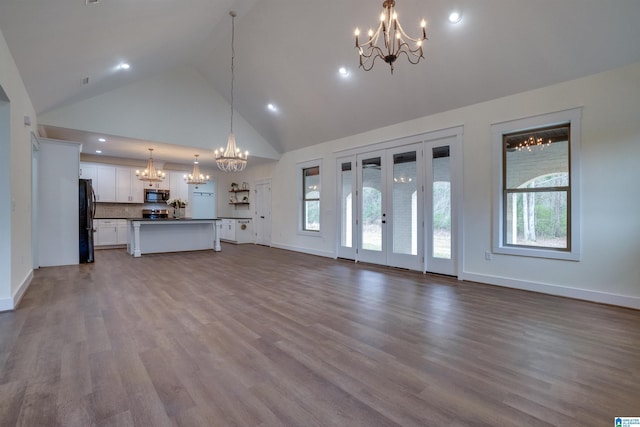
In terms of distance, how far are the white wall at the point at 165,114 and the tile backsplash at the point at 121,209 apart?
12.2 feet

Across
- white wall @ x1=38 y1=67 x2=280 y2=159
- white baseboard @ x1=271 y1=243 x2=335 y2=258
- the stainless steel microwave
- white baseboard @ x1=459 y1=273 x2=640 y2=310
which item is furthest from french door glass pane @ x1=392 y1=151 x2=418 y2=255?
the stainless steel microwave

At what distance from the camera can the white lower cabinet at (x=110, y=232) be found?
334 inches

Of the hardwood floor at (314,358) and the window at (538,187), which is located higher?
the window at (538,187)

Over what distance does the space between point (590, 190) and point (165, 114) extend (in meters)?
8.10

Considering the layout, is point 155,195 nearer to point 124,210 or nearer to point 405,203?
point 124,210

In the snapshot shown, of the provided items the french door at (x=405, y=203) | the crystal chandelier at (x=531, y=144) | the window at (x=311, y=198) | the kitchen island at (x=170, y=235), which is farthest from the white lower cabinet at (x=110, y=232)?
the crystal chandelier at (x=531, y=144)

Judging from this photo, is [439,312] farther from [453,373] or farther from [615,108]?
[615,108]

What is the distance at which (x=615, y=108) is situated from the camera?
3.54 meters

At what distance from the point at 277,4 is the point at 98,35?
105 inches

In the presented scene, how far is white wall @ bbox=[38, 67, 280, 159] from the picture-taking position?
20.0ft

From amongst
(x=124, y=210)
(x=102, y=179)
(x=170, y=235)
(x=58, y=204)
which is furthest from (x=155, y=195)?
(x=58, y=204)

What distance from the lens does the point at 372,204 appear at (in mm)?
6316

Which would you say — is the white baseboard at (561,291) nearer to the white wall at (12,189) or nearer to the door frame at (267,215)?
the white wall at (12,189)

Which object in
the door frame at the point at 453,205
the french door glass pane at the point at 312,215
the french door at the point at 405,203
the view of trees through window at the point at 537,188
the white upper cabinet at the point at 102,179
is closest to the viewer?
the view of trees through window at the point at 537,188
